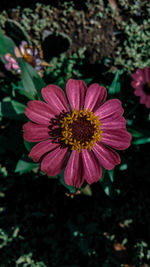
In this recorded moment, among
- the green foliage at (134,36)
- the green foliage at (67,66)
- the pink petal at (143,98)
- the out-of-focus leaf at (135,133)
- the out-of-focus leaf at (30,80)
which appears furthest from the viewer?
the green foliage at (134,36)

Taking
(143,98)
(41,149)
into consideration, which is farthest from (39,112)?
(143,98)

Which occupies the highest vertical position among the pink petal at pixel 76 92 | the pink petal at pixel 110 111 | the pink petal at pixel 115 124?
the pink petal at pixel 76 92

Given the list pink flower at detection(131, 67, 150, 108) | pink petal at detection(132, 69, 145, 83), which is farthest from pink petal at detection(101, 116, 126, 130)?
pink petal at detection(132, 69, 145, 83)

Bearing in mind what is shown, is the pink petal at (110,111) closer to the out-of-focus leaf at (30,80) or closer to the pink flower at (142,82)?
the out-of-focus leaf at (30,80)

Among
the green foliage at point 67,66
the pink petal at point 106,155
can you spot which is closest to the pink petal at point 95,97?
the pink petal at point 106,155

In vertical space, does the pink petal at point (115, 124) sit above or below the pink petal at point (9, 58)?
below

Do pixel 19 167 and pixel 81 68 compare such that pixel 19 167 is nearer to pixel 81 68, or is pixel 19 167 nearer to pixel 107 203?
pixel 107 203

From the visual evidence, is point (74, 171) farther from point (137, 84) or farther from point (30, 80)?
point (137, 84)
